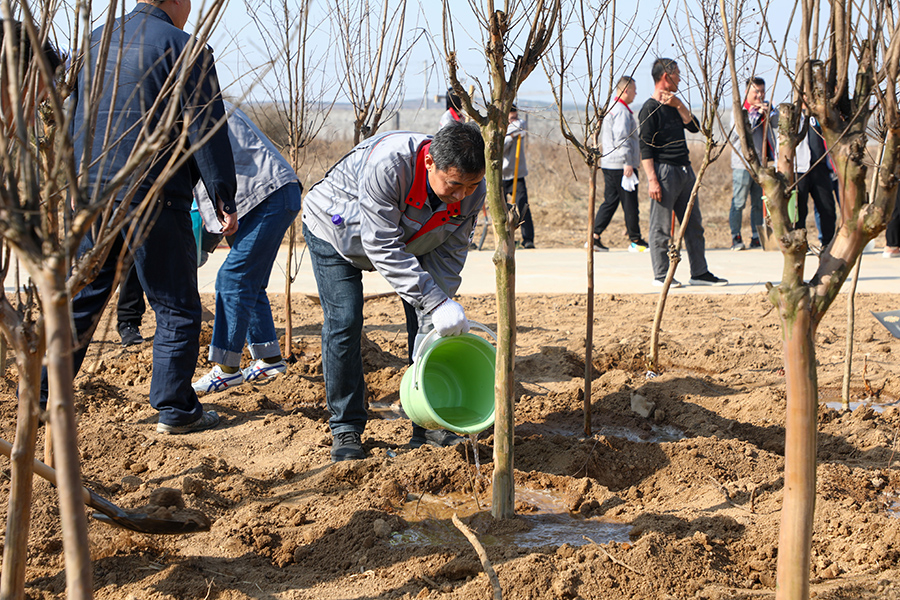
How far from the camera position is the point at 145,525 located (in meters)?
2.31

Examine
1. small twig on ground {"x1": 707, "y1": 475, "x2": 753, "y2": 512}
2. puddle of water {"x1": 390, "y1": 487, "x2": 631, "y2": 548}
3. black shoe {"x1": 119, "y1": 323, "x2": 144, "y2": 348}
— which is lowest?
puddle of water {"x1": 390, "y1": 487, "x2": 631, "y2": 548}

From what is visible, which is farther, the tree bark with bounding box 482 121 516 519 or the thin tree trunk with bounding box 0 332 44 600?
the tree bark with bounding box 482 121 516 519

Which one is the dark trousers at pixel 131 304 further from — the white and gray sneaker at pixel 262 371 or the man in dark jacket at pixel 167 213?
the man in dark jacket at pixel 167 213

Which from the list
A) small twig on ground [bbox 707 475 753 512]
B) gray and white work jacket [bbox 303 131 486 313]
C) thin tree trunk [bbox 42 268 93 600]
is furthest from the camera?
gray and white work jacket [bbox 303 131 486 313]

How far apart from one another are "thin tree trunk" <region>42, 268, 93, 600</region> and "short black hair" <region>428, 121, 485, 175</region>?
170 cm

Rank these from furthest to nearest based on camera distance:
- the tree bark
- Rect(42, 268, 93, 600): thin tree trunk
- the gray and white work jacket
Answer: the gray and white work jacket
the tree bark
Rect(42, 268, 93, 600): thin tree trunk

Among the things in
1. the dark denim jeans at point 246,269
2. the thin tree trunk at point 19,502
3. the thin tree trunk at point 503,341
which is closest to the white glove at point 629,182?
the dark denim jeans at point 246,269

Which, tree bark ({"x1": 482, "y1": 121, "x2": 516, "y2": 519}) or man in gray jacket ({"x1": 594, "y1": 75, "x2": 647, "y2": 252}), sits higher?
man in gray jacket ({"x1": 594, "y1": 75, "x2": 647, "y2": 252})

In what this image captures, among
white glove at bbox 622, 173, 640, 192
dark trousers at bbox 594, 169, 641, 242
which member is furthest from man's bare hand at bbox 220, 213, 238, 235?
dark trousers at bbox 594, 169, 641, 242

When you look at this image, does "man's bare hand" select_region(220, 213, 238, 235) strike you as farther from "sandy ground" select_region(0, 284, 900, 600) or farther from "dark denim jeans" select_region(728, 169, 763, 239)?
"dark denim jeans" select_region(728, 169, 763, 239)

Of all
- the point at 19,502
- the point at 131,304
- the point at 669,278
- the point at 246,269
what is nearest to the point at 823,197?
the point at 669,278

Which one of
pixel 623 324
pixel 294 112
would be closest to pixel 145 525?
pixel 294 112

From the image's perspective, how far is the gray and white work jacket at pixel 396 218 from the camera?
3.01 meters

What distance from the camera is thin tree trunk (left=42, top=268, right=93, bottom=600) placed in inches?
50.8
